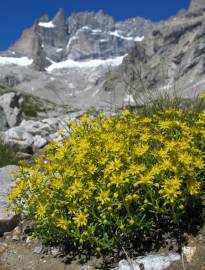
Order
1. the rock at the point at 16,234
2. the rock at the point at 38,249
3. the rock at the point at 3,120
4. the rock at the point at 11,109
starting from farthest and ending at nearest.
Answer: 1. the rock at the point at 11,109
2. the rock at the point at 3,120
3. the rock at the point at 16,234
4. the rock at the point at 38,249

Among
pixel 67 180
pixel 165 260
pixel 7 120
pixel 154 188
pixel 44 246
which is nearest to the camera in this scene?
pixel 165 260

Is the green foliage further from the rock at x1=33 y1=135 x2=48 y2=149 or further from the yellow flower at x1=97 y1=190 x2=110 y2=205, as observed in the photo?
the yellow flower at x1=97 y1=190 x2=110 y2=205

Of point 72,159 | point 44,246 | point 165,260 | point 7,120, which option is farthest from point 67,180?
point 7,120

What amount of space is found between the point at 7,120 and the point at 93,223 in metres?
15.7

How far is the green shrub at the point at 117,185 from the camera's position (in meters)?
3.91

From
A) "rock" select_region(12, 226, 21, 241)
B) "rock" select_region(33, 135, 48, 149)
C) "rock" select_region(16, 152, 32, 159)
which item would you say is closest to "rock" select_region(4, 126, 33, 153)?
"rock" select_region(33, 135, 48, 149)

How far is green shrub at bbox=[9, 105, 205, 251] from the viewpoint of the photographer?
3.91 metres

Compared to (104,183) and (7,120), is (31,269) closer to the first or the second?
(104,183)

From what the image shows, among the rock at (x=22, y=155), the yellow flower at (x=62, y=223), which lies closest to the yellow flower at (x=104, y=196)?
the yellow flower at (x=62, y=223)

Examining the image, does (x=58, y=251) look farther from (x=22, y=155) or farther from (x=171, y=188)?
(x=22, y=155)

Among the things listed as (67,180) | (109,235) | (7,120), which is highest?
(7,120)

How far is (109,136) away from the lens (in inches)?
183

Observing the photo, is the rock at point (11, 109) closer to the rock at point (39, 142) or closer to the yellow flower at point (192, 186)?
the rock at point (39, 142)

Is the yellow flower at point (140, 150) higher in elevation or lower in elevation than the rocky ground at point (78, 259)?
higher
